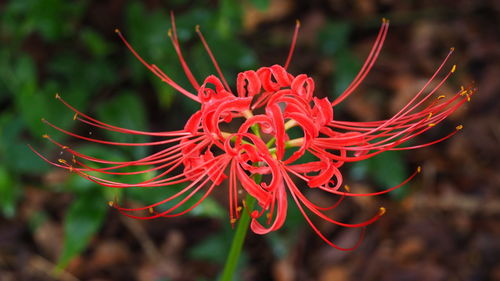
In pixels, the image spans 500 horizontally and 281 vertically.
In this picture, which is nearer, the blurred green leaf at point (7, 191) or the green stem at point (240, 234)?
the green stem at point (240, 234)

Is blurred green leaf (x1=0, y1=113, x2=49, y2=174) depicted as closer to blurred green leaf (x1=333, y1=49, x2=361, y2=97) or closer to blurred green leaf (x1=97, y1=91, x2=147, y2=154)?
blurred green leaf (x1=97, y1=91, x2=147, y2=154)

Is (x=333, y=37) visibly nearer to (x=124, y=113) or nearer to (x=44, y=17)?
(x=124, y=113)

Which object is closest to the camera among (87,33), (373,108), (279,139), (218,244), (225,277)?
(279,139)

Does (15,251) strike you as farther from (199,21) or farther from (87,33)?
(199,21)

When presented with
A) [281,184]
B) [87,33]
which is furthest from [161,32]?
[281,184]

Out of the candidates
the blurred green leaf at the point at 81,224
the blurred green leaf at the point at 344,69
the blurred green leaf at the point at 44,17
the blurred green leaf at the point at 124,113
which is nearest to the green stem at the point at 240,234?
the blurred green leaf at the point at 81,224

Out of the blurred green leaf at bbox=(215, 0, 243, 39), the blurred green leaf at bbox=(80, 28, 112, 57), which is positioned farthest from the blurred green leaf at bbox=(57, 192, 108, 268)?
the blurred green leaf at bbox=(215, 0, 243, 39)

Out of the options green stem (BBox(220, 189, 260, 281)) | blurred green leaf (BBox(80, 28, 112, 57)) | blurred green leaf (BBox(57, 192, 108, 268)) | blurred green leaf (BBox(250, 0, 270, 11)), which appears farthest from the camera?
blurred green leaf (BBox(80, 28, 112, 57))

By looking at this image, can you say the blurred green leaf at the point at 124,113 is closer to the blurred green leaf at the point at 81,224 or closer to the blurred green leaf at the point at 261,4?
the blurred green leaf at the point at 81,224
